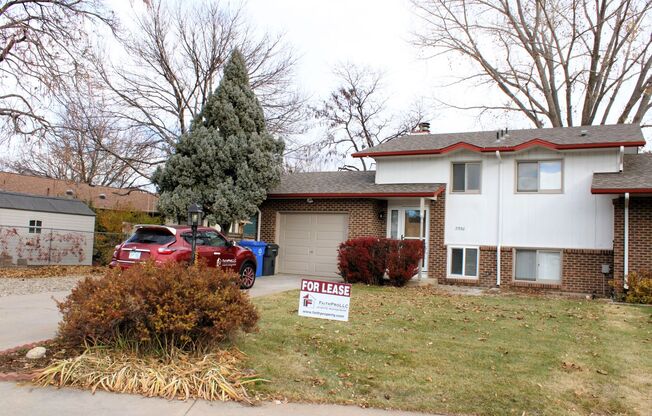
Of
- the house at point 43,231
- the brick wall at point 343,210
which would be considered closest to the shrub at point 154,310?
the brick wall at point 343,210

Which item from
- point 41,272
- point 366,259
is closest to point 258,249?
point 366,259

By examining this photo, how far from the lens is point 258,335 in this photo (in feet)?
23.6

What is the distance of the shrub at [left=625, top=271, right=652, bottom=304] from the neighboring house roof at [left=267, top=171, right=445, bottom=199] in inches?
215

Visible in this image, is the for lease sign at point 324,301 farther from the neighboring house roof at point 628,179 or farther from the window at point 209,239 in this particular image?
the neighboring house roof at point 628,179

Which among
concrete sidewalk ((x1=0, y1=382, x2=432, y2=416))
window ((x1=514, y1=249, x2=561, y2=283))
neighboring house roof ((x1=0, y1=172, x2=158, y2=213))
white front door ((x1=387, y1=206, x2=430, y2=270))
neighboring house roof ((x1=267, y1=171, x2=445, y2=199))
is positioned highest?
neighboring house roof ((x1=0, y1=172, x2=158, y2=213))

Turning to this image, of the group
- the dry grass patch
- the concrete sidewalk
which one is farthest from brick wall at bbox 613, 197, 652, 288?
the dry grass patch

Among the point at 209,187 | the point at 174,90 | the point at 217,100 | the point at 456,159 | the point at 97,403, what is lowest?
the point at 97,403

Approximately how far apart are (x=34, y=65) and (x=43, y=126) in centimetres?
220

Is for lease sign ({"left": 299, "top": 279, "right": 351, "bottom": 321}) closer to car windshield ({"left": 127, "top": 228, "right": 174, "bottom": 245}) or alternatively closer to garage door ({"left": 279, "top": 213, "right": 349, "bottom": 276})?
car windshield ({"left": 127, "top": 228, "right": 174, "bottom": 245})

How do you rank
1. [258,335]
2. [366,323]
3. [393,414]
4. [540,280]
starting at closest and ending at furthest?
[393,414], [258,335], [366,323], [540,280]

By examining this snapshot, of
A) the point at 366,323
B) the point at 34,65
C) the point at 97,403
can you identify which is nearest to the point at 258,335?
the point at 366,323

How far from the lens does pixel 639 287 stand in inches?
477

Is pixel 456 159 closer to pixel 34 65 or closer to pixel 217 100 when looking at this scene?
pixel 217 100

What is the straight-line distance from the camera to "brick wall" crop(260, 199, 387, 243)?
1628cm
